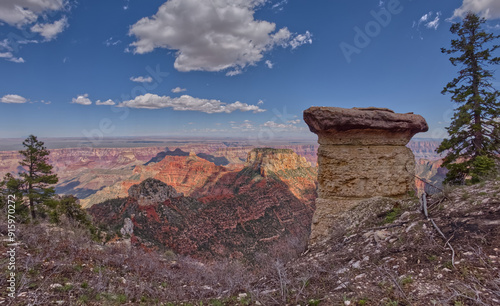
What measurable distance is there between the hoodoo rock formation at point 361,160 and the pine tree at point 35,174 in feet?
73.1

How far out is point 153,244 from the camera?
28000 millimetres

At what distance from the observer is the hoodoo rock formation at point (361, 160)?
30.7ft

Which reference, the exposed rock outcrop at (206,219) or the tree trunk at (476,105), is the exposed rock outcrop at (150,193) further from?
the tree trunk at (476,105)

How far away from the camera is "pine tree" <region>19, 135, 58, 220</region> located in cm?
1870

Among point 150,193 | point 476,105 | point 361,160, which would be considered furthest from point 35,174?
point 476,105

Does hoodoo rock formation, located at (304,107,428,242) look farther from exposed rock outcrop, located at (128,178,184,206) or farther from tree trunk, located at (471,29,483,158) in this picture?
exposed rock outcrop, located at (128,178,184,206)

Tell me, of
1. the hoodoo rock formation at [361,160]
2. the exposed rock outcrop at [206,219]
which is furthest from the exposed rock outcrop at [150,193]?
the hoodoo rock formation at [361,160]

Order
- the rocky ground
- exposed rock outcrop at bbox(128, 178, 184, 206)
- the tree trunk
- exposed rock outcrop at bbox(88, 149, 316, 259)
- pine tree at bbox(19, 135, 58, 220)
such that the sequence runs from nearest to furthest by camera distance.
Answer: the rocky ground → the tree trunk → pine tree at bbox(19, 135, 58, 220) → exposed rock outcrop at bbox(88, 149, 316, 259) → exposed rock outcrop at bbox(128, 178, 184, 206)

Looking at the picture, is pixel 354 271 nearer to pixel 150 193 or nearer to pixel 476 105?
pixel 476 105

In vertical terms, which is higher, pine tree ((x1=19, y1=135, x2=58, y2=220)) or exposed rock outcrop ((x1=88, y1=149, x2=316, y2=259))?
pine tree ((x1=19, y1=135, x2=58, y2=220))

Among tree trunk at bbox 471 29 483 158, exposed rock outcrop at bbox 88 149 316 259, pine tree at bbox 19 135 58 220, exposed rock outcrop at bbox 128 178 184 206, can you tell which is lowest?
exposed rock outcrop at bbox 88 149 316 259

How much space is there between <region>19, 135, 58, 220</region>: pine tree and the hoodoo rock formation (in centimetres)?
2228

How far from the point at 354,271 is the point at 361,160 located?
6.01 metres

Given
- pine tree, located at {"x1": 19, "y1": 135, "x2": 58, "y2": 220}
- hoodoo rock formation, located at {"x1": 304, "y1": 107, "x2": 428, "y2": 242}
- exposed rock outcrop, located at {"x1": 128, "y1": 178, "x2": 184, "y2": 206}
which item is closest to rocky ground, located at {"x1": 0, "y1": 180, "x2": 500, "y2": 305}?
hoodoo rock formation, located at {"x1": 304, "y1": 107, "x2": 428, "y2": 242}
